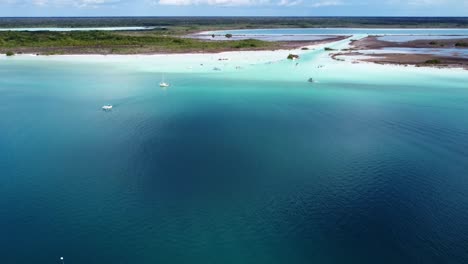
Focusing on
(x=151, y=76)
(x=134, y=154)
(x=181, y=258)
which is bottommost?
(x=181, y=258)

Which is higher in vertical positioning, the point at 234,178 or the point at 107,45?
the point at 107,45

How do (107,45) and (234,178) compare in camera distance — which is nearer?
(234,178)

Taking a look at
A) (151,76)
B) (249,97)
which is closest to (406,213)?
(249,97)

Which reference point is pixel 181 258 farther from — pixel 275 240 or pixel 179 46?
pixel 179 46

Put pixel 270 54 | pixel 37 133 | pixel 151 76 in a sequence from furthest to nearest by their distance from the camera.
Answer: pixel 270 54 < pixel 151 76 < pixel 37 133

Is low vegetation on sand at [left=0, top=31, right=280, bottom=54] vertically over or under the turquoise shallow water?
over

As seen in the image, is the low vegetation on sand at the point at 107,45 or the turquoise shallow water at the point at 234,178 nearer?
the turquoise shallow water at the point at 234,178

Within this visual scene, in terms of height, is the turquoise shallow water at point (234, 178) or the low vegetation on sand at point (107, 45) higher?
the low vegetation on sand at point (107, 45)

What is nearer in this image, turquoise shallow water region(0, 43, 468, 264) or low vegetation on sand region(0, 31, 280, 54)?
turquoise shallow water region(0, 43, 468, 264)
